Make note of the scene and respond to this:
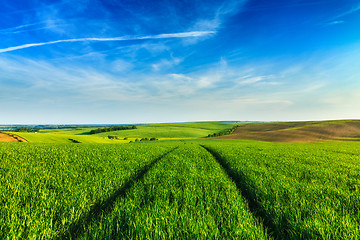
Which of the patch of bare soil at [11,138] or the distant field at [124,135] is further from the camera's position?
the distant field at [124,135]

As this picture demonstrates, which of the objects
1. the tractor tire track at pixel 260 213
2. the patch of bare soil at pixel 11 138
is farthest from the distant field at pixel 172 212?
the patch of bare soil at pixel 11 138

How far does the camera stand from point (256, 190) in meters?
4.77

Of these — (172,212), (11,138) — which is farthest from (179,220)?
(11,138)

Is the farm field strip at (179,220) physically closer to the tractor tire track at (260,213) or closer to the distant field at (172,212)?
the distant field at (172,212)

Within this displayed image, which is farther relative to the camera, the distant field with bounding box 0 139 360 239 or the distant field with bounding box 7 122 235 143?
the distant field with bounding box 7 122 235 143

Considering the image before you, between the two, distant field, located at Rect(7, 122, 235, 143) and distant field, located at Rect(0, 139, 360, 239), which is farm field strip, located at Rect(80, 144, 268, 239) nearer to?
distant field, located at Rect(0, 139, 360, 239)

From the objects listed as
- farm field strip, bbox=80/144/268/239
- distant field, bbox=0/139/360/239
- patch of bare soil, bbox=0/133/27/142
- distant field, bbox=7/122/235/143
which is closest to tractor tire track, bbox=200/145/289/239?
distant field, bbox=0/139/360/239

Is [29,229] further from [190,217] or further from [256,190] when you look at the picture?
[256,190]

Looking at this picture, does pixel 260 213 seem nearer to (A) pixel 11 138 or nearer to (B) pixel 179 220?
(B) pixel 179 220

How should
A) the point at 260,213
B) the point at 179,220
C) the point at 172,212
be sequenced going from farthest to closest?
the point at 260,213 < the point at 172,212 < the point at 179,220

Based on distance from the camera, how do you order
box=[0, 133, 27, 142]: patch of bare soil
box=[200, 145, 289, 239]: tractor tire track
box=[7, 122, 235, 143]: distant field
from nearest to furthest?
box=[200, 145, 289, 239]: tractor tire track → box=[0, 133, 27, 142]: patch of bare soil → box=[7, 122, 235, 143]: distant field

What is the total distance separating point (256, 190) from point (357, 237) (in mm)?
2334

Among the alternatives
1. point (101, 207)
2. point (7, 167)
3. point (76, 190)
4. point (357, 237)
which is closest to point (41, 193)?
point (76, 190)

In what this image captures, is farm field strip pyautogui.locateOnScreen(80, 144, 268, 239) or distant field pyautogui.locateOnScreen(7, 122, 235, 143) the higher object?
farm field strip pyautogui.locateOnScreen(80, 144, 268, 239)
